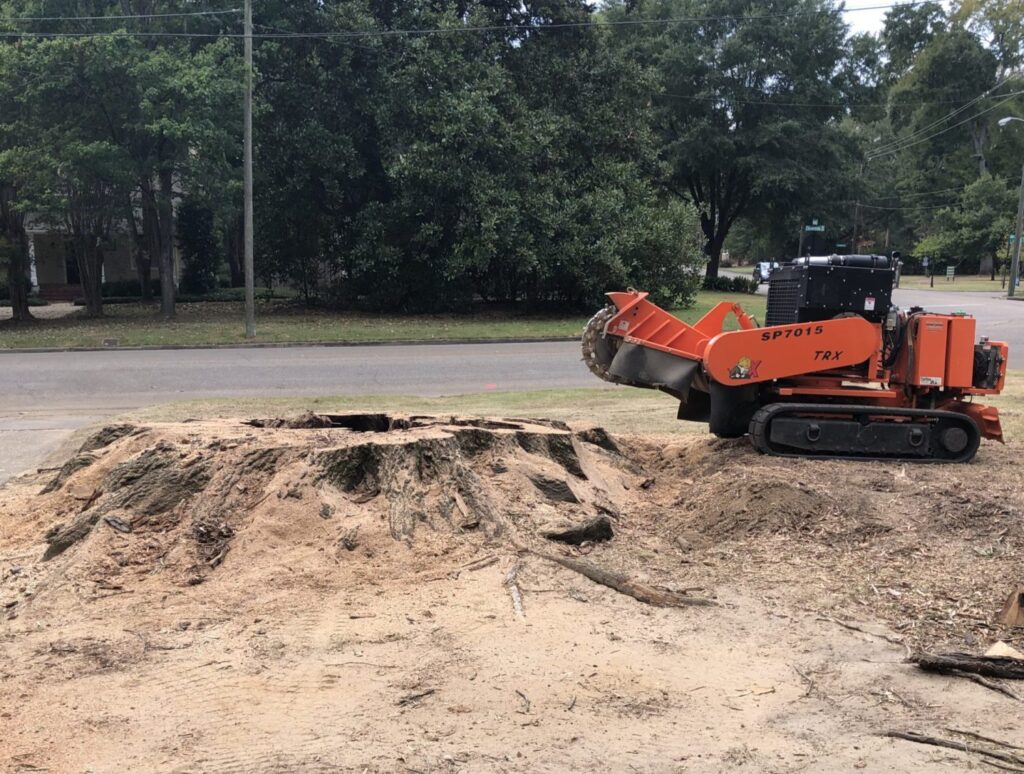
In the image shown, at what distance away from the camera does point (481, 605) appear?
511cm

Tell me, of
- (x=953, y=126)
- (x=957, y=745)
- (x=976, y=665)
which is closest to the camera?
(x=957, y=745)

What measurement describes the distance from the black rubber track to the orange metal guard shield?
1.13 ft

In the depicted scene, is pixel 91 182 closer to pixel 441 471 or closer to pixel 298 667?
pixel 441 471

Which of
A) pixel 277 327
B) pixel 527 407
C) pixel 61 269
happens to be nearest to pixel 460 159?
pixel 277 327

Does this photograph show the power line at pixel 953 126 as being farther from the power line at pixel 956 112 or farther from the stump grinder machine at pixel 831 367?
the stump grinder machine at pixel 831 367

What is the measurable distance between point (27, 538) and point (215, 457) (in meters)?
1.49

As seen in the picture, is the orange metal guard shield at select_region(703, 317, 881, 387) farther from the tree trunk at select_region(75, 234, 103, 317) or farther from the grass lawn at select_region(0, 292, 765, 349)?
the tree trunk at select_region(75, 234, 103, 317)

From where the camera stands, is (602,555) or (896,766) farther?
(602,555)

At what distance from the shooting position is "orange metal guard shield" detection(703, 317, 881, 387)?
320 inches

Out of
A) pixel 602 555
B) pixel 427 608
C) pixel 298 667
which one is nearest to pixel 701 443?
pixel 602 555

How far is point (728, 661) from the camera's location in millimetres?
4527

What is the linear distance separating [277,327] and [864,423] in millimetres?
18511

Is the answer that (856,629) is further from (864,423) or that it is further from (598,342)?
(598,342)

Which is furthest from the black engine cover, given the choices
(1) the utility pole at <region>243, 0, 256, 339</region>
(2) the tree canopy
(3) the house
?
(3) the house
